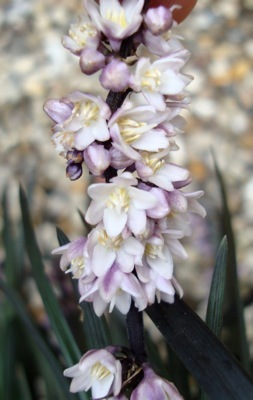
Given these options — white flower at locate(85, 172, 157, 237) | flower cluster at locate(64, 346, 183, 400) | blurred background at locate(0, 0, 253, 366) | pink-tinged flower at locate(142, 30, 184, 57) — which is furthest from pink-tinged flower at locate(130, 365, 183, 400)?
blurred background at locate(0, 0, 253, 366)

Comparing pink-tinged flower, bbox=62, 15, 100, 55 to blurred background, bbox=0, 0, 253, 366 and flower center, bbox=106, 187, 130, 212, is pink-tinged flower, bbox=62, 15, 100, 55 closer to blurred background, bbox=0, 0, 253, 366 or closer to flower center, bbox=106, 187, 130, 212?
flower center, bbox=106, 187, 130, 212


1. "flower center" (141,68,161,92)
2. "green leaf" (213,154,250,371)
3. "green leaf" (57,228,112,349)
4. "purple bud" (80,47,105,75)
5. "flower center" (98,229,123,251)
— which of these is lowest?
"green leaf" (213,154,250,371)

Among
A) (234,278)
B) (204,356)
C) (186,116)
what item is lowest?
(186,116)

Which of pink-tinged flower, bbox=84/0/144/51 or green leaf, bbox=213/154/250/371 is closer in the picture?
pink-tinged flower, bbox=84/0/144/51

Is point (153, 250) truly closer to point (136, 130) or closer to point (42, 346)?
point (136, 130)

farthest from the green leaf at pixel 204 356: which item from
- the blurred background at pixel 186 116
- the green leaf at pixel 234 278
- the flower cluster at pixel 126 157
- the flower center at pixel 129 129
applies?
the blurred background at pixel 186 116

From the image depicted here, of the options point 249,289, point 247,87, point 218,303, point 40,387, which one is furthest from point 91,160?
point 247,87

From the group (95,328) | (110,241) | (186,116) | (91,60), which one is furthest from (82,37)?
(186,116)
